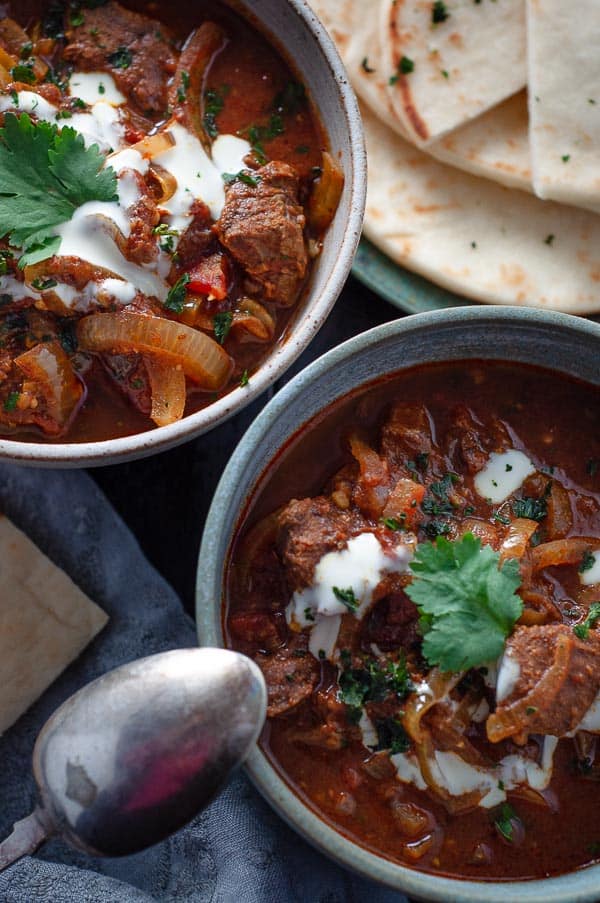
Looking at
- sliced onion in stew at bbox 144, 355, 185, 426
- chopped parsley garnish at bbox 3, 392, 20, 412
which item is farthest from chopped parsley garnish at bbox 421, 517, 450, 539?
chopped parsley garnish at bbox 3, 392, 20, 412

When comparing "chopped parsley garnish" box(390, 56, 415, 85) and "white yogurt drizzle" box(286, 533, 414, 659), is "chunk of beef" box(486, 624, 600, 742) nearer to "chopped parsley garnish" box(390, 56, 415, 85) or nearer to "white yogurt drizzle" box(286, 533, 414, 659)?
"white yogurt drizzle" box(286, 533, 414, 659)

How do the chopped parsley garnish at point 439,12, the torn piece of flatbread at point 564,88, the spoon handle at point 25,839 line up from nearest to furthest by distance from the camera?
1. the spoon handle at point 25,839
2. the torn piece of flatbread at point 564,88
3. the chopped parsley garnish at point 439,12

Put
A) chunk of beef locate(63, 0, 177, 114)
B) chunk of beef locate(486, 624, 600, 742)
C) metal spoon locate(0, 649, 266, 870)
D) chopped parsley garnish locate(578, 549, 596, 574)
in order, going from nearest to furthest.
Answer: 1. metal spoon locate(0, 649, 266, 870)
2. chunk of beef locate(486, 624, 600, 742)
3. chopped parsley garnish locate(578, 549, 596, 574)
4. chunk of beef locate(63, 0, 177, 114)

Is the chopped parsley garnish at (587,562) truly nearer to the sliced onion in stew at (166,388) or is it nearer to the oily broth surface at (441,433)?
the oily broth surface at (441,433)

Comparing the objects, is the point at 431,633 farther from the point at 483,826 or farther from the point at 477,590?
the point at 483,826

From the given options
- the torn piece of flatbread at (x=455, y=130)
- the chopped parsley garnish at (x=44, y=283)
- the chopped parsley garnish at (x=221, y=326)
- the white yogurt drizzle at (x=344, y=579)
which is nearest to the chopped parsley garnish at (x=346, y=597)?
the white yogurt drizzle at (x=344, y=579)

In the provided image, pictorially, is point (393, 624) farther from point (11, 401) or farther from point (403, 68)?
point (403, 68)
